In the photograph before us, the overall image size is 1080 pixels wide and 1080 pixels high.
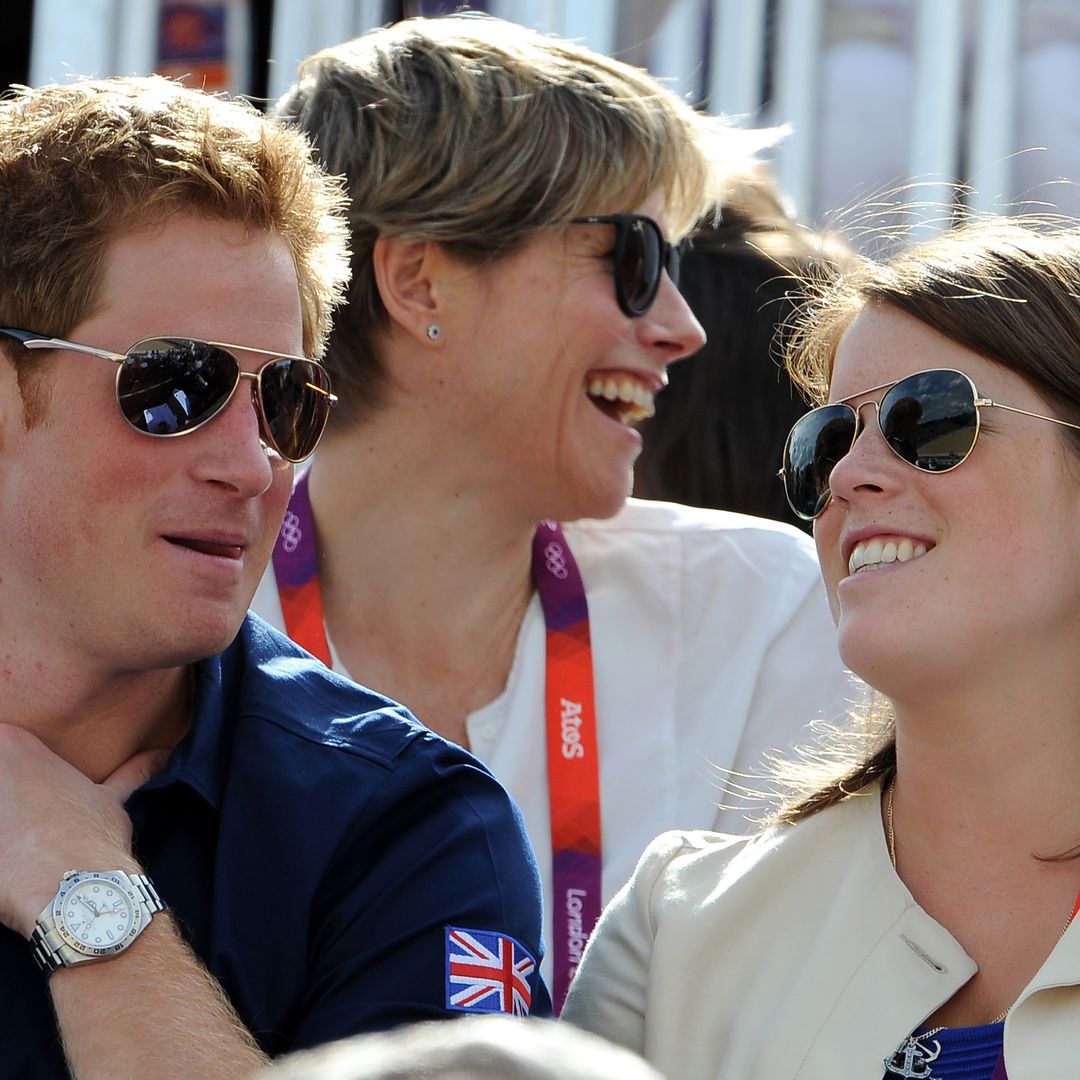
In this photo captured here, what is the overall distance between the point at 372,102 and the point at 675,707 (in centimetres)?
131

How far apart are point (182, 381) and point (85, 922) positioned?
0.66 metres

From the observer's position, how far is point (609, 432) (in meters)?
3.48

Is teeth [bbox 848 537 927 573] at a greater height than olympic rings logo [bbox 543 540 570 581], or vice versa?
teeth [bbox 848 537 927 573]

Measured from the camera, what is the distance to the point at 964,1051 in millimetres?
2158

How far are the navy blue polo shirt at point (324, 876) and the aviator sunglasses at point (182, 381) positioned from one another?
14.4 inches

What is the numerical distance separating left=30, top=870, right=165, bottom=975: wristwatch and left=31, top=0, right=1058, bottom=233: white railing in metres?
3.65

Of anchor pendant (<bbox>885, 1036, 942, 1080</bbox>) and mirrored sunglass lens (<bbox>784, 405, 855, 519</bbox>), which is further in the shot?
mirrored sunglass lens (<bbox>784, 405, 855, 519</bbox>)

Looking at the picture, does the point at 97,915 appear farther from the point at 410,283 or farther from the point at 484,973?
the point at 410,283

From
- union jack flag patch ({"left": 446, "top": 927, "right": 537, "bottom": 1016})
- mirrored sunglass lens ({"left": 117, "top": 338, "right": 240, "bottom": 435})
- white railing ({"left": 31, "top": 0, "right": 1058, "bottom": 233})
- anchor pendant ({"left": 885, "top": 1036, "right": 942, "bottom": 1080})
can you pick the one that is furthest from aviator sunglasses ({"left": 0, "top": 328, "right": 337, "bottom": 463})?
white railing ({"left": 31, "top": 0, "right": 1058, "bottom": 233})

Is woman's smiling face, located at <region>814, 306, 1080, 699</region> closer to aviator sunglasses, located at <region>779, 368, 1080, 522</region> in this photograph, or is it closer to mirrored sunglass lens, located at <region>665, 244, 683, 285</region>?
aviator sunglasses, located at <region>779, 368, 1080, 522</region>

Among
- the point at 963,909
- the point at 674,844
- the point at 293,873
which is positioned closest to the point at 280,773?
the point at 293,873

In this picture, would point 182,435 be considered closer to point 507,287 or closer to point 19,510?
point 19,510

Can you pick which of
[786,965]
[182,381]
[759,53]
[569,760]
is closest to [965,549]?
[786,965]

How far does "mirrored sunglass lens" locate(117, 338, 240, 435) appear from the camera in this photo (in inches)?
86.8
